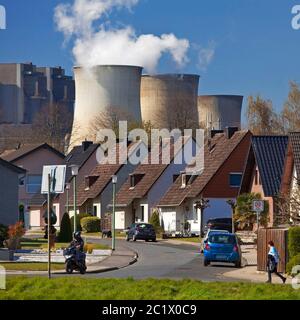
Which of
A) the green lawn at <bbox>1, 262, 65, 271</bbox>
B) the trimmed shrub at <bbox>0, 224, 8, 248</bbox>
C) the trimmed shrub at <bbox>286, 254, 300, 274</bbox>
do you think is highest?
the trimmed shrub at <bbox>0, 224, 8, 248</bbox>

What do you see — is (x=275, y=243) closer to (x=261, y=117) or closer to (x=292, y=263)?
(x=292, y=263)

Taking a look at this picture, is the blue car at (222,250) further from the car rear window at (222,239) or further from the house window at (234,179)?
the house window at (234,179)

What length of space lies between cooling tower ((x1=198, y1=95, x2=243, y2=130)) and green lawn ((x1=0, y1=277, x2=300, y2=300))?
368 ft

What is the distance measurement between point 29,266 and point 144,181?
47.6m

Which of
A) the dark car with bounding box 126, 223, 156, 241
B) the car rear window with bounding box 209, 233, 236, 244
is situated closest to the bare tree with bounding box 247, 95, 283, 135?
the dark car with bounding box 126, 223, 156, 241

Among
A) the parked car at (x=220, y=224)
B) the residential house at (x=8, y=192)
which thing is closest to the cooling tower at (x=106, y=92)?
the parked car at (x=220, y=224)

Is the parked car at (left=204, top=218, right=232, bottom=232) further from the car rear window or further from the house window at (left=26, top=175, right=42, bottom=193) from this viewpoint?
the house window at (left=26, top=175, right=42, bottom=193)

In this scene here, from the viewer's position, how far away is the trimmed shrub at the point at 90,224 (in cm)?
8669

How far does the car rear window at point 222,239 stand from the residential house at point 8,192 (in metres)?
20.4

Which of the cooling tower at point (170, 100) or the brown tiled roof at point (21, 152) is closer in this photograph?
the brown tiled roof at point (21, 152)

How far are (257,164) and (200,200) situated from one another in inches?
521

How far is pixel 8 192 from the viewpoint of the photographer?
6134 centimetres

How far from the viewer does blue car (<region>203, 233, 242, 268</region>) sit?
43.2m
